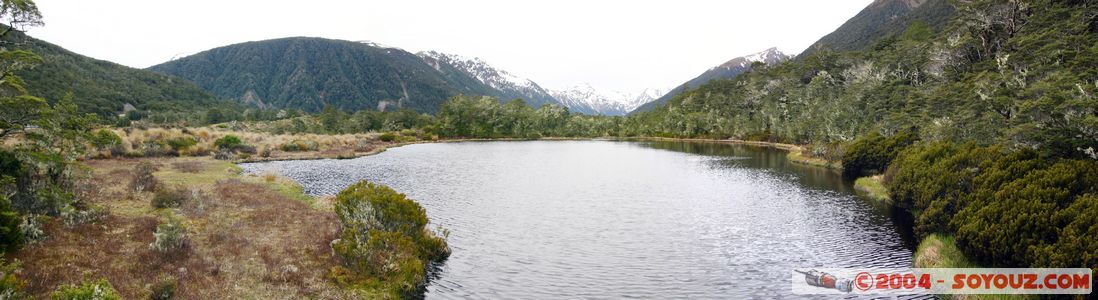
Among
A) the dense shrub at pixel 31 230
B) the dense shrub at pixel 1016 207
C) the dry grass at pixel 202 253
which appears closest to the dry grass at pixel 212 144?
the dry grass at pixel 202 253

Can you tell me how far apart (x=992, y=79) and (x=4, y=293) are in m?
64.7

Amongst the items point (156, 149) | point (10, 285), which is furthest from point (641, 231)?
point (156, 149)

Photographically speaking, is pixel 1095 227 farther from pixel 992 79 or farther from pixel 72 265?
pixel 992 79

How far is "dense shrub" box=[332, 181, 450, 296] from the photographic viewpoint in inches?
797

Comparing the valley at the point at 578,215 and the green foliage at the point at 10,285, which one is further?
the valley at the point at 578,215

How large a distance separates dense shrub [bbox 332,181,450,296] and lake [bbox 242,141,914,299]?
3.48 feet

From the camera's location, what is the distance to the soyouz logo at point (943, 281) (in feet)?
57.4

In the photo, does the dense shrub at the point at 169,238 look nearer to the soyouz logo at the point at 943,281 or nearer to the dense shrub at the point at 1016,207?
the soyouz logo at the point at 943,281

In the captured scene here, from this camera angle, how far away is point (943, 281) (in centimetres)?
2081

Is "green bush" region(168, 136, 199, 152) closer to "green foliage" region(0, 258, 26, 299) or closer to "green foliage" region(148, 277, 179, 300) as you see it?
"green foliage" region(0, 258, 26, 299)

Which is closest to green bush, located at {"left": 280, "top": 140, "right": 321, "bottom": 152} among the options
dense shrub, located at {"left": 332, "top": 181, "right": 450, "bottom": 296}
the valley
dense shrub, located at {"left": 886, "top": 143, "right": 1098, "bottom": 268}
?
the valley

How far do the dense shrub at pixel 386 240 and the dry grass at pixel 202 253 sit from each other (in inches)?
52.2

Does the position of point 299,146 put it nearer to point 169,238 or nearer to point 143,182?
point 143,182

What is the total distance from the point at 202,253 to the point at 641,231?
2213cm
